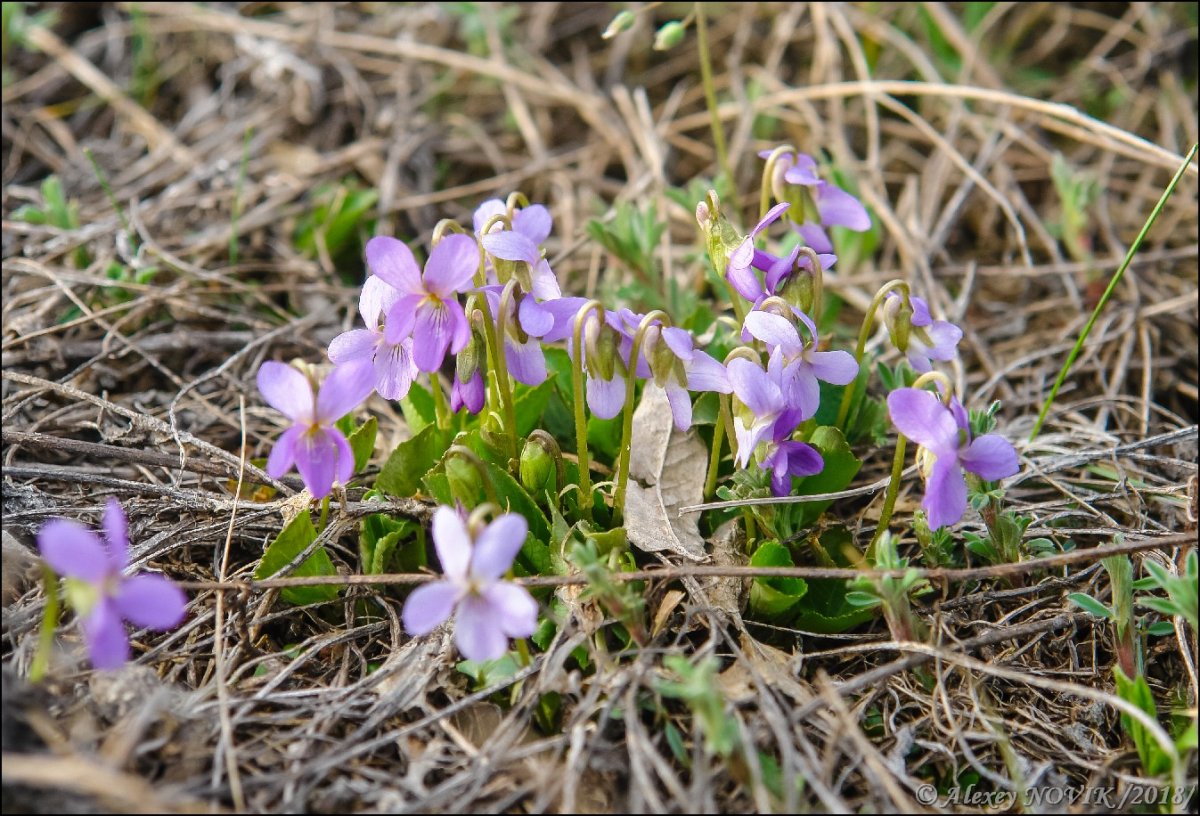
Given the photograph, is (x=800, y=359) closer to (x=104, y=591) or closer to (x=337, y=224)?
(x=104, y=591)

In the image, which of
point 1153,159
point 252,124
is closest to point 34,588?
point 252,124

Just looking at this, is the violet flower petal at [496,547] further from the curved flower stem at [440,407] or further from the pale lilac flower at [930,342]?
the pale lilac flower at [930,342]

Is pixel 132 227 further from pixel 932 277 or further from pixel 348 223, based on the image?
pixel 932 277

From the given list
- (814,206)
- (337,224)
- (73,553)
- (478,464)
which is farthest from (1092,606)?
(337,224)

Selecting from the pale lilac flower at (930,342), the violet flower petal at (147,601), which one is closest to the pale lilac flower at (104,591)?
the violet flower petal at (147,601)

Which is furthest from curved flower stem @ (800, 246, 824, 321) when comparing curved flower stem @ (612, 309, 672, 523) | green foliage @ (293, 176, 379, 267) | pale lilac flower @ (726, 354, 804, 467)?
green foliage @ (293, 176, 379, 267)

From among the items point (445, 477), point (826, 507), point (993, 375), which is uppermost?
point (445, 477)
